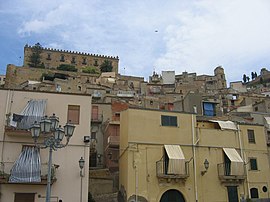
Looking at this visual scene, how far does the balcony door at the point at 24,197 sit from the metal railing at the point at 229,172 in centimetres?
1464

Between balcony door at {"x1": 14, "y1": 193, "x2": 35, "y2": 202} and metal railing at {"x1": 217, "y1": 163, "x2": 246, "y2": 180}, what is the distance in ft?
48.0

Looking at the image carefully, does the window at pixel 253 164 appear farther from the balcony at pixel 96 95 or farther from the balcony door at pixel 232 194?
the balcony at pixel 96 95

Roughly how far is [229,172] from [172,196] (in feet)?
17.1

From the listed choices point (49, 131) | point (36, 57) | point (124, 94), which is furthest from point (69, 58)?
point (49, 131)

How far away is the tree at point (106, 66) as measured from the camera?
10938cm

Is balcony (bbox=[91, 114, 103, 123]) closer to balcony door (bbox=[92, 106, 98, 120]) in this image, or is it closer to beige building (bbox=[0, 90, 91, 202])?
balcony door (bbox=[92, 106, 98, 120])

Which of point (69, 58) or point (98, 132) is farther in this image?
point (69, 58)

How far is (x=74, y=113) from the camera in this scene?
26531 mm


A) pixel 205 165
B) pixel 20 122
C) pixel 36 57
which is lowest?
pixel 205 165

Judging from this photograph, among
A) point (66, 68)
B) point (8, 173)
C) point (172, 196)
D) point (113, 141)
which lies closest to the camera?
point (8, 173)

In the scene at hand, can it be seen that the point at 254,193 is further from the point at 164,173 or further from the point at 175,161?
the point at 164,173

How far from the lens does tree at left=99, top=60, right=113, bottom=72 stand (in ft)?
359

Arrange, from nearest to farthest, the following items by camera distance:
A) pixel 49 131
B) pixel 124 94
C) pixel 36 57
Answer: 1. pixel 49 131
2. pixel 124 94
3. pixel 36 57

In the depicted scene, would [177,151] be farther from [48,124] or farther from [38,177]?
[48,124]
